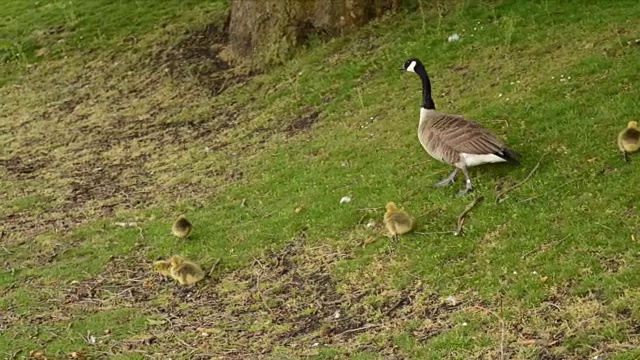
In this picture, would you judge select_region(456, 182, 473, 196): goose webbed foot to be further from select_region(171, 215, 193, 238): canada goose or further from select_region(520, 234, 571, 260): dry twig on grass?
select_region(171, 215, 193, 238): canada goose

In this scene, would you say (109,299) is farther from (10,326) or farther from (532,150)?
(532,150)

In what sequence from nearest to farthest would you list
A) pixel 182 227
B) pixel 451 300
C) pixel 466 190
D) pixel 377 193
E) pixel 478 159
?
pixel 451 300 → pixel 478 159 → pixel 466 190 → pixel 377 193 → pixel 182 227

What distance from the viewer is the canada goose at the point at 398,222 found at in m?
8.05

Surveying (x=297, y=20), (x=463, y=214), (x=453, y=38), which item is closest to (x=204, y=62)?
(x=297, y=20)

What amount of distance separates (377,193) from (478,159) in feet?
5.26

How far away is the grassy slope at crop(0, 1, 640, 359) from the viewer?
21.9 feet

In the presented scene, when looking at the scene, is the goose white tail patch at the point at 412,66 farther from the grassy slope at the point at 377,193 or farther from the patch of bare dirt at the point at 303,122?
the patch of bare dirt at the point at 303,122

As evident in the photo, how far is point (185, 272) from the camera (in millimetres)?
8742

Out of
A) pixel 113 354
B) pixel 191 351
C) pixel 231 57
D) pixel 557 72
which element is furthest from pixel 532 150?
pixel 231 57

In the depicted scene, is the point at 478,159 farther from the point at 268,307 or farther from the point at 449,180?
the point at 268,307

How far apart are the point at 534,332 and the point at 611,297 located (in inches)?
24.9

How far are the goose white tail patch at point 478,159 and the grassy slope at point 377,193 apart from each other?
13.7 inches

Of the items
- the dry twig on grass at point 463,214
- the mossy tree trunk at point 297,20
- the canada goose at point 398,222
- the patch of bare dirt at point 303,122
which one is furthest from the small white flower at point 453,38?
the canada goose at point 398,222

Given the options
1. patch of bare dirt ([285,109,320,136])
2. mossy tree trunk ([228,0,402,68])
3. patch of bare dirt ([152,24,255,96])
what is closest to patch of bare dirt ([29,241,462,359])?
patch of bare dirt ([285,109,320,136])
